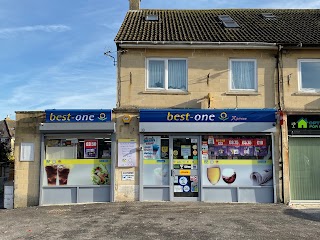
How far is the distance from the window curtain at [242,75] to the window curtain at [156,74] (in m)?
2.64

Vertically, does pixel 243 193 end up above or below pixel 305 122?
below

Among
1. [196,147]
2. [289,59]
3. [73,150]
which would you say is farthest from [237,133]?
[73,150]

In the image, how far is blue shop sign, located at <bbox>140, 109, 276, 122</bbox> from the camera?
11266mm

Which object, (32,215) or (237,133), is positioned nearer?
(32,215)

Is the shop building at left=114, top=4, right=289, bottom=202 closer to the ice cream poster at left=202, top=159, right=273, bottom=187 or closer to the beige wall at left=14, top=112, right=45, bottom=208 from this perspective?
the ice cream poster at left=202, top=159, right=273, bottom=187

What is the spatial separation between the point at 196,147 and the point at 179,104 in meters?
1.67

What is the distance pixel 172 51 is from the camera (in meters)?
12.0

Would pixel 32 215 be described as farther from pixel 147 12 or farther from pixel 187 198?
pixel 147 12

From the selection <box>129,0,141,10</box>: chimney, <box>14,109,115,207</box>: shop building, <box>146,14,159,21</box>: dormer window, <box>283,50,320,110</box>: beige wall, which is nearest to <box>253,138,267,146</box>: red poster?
<box>283,50,320,110</box>: beige wall

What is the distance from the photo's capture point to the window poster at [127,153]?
11406mm

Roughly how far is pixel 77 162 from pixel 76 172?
13.9 inches

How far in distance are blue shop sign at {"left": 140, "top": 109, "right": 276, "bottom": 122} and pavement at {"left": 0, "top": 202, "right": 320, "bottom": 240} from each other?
9.42 feet

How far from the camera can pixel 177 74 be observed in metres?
12.0

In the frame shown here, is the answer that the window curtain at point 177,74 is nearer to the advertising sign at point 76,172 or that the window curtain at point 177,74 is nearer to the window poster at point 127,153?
the window poster at point 127,153
